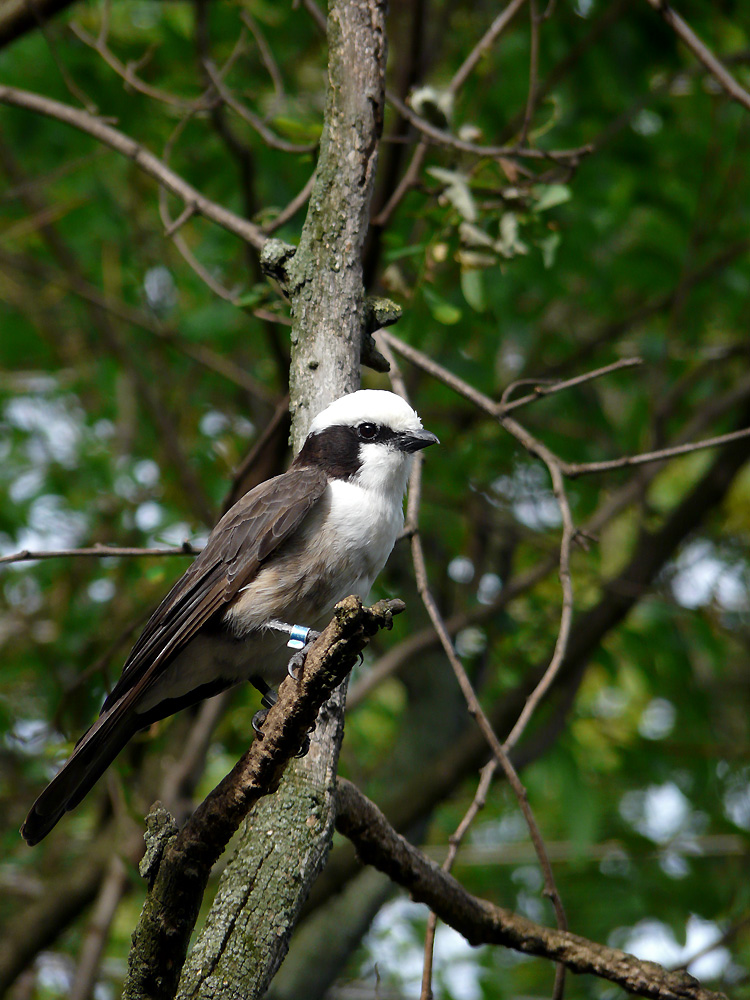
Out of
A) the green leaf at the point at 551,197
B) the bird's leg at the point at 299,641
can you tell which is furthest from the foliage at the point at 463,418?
the bird's leg at the point at 299,641

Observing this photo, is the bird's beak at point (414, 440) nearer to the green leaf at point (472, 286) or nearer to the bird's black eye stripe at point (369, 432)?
the bird's black eye stripe at point (369, 432)

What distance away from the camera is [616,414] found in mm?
8539

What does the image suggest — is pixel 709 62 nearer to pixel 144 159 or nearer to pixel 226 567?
pixel 144 159

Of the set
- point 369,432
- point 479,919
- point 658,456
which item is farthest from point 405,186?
point 479,919

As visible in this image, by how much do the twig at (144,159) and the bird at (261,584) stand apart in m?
0.80

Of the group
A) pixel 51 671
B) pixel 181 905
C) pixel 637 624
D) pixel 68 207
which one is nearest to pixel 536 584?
pixel 637 624

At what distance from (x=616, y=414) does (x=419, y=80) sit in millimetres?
4495

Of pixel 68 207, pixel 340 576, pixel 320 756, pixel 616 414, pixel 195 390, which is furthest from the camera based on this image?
pixel 616 414

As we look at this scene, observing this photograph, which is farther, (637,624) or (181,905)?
(637,624)

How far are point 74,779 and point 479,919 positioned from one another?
3.97 feet

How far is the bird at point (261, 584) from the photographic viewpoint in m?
2.85

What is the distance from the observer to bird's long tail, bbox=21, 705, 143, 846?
9.00ft

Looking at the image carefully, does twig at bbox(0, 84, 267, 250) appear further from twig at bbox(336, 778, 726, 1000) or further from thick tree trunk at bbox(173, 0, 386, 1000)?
twig at bbox(336, 778, 726, 1000)

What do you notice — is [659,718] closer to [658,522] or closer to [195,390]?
[658,522]
